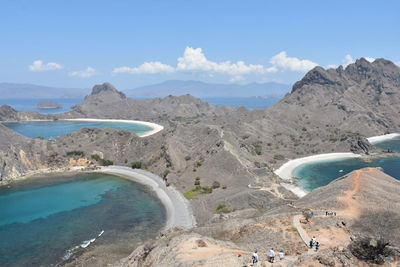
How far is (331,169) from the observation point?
420ft

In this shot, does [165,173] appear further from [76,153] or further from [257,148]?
[257,148]

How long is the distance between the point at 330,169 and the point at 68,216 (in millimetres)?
99531

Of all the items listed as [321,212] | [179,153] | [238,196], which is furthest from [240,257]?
[179,153]

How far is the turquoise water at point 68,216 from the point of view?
6119cm

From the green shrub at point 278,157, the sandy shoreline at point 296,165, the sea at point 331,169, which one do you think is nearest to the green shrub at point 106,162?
the sandy shoreline at point 296,165

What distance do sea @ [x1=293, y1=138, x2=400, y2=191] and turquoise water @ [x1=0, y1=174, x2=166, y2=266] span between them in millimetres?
56615

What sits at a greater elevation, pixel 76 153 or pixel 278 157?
pixel 76 153

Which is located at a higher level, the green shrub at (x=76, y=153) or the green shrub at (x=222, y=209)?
the green shrub at (x=76, y=153)

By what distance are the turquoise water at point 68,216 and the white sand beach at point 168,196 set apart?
7.53 ft

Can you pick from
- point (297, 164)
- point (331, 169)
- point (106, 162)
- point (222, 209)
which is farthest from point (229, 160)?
point (106, 162)

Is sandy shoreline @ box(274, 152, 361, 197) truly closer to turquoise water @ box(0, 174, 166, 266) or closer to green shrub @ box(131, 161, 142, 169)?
turquoise water @ box(0, 174, 166, 266)

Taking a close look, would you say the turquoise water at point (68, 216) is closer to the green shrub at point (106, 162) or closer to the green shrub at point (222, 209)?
the green shrub at point (222, 209)

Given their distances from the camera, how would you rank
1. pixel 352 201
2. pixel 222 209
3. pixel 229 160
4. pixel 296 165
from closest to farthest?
pixel 352 201, pixel 222 209, pixel 229 160, pixel 296 165

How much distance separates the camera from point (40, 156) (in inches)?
4926
